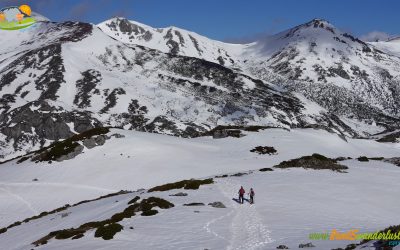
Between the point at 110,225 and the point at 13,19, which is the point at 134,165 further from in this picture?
the point at 110,225

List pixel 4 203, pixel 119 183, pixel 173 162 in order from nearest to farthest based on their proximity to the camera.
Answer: pixel 4 203 < pixel 119 183 < pixel 173 162

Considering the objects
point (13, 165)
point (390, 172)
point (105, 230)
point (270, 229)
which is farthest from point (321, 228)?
point (13, 165)

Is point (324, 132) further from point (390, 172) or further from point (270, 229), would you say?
point (270, 229)

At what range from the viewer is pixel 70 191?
76.1 metres

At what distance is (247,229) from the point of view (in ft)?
116

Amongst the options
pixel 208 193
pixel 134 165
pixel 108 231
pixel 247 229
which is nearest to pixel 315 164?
pixel 208 193

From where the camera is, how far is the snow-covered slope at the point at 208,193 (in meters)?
34.5

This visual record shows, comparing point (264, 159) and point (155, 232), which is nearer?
point (155, 232)

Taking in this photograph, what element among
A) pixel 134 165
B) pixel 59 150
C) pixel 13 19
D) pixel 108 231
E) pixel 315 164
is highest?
pixel 13 19

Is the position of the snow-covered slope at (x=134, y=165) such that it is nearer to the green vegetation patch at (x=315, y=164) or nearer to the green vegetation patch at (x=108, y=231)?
the green vegetation patch at (x=315, y=164)

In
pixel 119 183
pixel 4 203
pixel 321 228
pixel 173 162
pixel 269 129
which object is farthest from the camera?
pixel 269 129

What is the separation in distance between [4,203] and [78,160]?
19.0 meters

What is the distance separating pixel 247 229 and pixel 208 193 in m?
18.2

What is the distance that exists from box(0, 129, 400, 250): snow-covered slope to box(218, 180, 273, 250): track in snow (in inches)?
2.8
